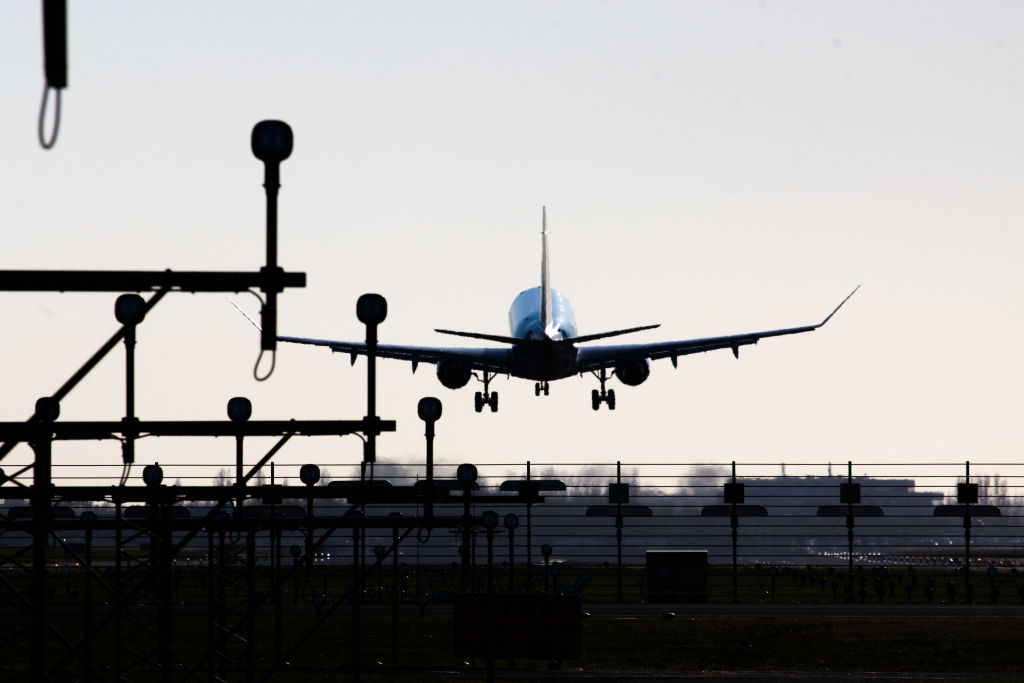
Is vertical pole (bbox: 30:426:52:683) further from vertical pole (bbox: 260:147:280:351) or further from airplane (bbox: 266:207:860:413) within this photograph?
airplane (bbox: 266:207:860:413)

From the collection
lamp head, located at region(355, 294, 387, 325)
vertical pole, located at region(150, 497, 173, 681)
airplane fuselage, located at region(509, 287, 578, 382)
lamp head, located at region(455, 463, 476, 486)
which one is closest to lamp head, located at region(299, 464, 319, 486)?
lamp head, located at region(455, 463, 476, 486)

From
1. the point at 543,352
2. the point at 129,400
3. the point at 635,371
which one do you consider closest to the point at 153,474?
the point at 129,400

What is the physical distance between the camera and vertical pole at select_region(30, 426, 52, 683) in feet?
51.8

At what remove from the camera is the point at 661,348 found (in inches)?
2756

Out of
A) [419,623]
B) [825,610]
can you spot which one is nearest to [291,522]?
[419,623]

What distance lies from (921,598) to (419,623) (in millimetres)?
27677

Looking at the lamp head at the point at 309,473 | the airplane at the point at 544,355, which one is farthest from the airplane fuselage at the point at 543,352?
the lamp head at the point at 309,473

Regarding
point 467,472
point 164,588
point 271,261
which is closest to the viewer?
point 271,261

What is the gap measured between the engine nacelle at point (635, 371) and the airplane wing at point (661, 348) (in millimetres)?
247

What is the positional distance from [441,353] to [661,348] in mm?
10304

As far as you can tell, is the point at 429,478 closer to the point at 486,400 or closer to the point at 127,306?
the point at 127,306

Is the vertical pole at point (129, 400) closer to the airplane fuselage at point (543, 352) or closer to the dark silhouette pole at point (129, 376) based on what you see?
the dark silhouette pole at point (129, 376)

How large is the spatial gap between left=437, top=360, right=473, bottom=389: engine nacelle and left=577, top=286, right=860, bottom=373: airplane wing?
5.44 metres

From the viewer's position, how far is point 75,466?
60594mm
